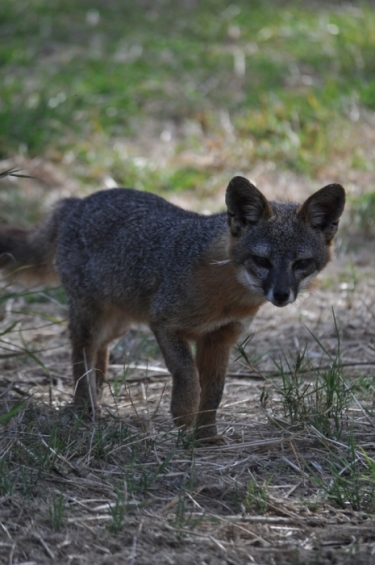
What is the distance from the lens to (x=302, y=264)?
4777 mm

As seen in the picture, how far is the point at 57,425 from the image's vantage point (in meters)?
4.37

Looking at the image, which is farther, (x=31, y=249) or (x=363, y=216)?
(x=363, y=216)

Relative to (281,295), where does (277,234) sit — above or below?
above

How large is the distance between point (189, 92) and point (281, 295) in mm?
7295

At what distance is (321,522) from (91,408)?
6.42ft

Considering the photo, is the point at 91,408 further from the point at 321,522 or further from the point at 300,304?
the point at 300,304

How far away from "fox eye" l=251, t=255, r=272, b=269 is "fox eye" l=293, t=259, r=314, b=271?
148 mm

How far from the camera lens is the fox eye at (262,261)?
185 inches

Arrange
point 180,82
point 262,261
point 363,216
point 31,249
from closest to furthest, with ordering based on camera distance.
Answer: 1. point 262,261
2. point 31,249
3. point 363,216
4. point 180,82

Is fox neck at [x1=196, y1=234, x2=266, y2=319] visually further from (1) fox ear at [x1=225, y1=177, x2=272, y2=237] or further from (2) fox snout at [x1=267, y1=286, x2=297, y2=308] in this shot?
(2) fox snout at [x1=267, y1=286, x2=297, y2=308]

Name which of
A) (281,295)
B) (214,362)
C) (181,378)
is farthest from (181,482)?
(214,362)

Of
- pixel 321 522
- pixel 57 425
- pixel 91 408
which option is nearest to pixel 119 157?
pixel 91 408

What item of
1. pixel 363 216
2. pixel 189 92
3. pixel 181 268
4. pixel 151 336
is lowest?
pixel 151 336

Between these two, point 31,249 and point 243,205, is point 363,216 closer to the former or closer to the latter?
point 31,249
